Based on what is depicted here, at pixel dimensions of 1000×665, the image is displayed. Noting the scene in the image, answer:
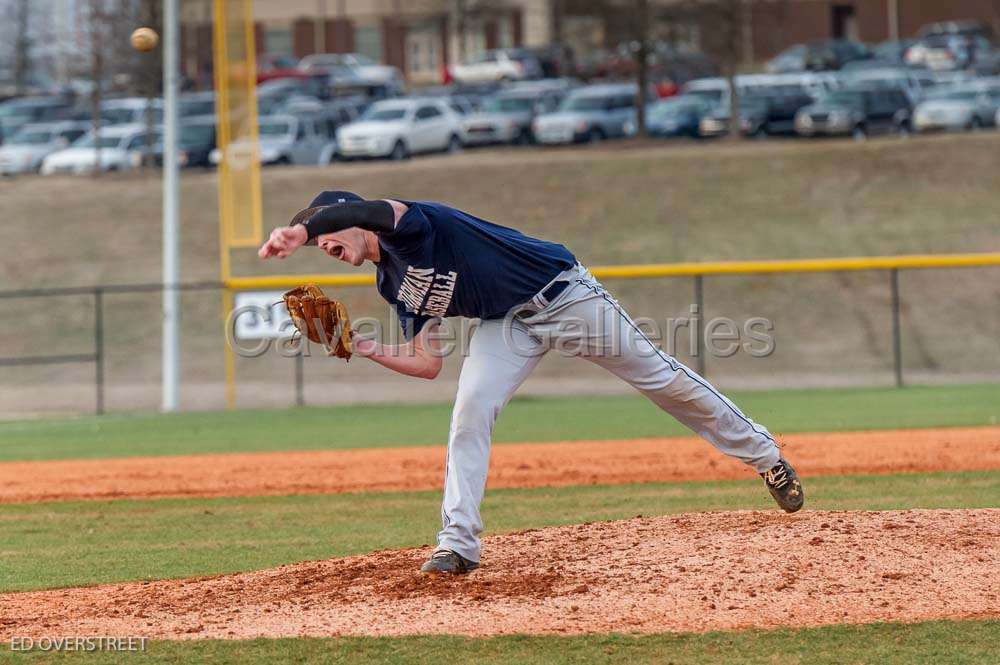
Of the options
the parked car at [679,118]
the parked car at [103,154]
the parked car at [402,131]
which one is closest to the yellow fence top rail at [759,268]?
the parked car at [402,131]

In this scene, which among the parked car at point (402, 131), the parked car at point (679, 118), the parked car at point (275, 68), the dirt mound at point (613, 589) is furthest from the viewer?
the parked car at point (275, 68)

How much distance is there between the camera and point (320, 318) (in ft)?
20.0

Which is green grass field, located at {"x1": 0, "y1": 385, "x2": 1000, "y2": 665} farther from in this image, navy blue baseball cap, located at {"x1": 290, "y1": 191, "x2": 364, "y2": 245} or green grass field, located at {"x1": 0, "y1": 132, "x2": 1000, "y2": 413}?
green grass field, located at {"x1": 0, "y1": 132, "x2": 1000, "y2": 413}

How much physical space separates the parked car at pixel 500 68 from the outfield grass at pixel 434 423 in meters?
34.9

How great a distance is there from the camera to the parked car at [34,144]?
38125mm

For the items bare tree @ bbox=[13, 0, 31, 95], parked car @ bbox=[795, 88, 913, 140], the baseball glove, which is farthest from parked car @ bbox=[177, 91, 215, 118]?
the baseball glove

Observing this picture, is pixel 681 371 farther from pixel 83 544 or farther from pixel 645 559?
pixel 83 544

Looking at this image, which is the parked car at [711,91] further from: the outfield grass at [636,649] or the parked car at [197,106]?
the outfield grass at [636,649]

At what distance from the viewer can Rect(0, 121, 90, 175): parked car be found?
125 ft

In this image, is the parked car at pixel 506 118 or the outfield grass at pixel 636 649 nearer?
the outfield grass at pixel 636 649

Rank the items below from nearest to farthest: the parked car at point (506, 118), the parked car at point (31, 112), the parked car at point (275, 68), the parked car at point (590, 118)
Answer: the parked car at point (590, 118) < the parked car at point (506, 118) < the parked car at point (31, 112) < the parked car at point (275, 68)

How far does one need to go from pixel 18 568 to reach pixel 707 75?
40.9m
